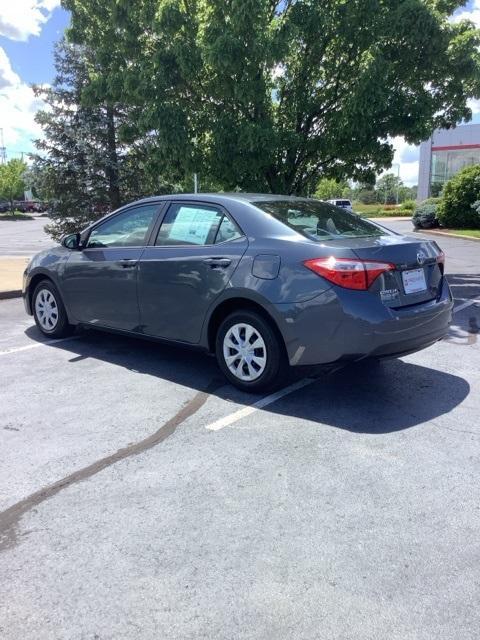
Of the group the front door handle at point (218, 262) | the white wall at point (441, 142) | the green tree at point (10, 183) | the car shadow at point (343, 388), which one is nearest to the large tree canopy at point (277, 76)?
the car shadow at point (343, 388)

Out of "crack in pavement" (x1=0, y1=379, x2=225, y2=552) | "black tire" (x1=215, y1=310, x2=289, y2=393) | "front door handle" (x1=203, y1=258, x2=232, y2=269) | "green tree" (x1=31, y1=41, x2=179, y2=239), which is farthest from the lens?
"green tree" (x1=31, y1=41, x2=179, y2=239)

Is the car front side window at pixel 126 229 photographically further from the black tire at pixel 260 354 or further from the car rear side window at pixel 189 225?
the black tire at pixel 260 354

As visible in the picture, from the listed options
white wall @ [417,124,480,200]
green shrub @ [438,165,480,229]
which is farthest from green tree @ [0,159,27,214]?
green shrub @ [438,165,480,229]

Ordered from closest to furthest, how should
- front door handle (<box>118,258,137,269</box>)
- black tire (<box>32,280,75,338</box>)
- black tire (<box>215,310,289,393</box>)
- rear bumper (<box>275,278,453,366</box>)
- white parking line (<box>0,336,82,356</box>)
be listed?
rear bumper (<box>275,278,453,366</box>)
black tire (<box>215,310,289,393</box>)
front door handle (<box>118,258,137,269</box>)
white parking line (<box>0,336,82,356</box>)
black tire (<box>32,280,75,338</box>)

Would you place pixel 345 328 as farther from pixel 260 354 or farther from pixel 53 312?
pixel 53 312

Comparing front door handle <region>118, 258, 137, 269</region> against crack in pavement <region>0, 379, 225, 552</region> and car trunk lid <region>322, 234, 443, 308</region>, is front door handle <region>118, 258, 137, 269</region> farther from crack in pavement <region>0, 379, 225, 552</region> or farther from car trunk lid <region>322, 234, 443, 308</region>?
car trunk lid <region>322, 234, 443, 308</region>

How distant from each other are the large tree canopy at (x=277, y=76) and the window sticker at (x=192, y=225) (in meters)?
5.01

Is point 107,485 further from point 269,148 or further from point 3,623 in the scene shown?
point 269,148

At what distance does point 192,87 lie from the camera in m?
10.8

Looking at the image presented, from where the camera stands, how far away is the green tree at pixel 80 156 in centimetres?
1482

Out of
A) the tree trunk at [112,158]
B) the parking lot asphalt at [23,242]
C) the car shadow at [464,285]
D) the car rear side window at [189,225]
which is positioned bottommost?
the parking lot asphalt at [23,242]

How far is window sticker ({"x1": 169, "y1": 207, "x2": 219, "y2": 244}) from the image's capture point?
5.10 meters

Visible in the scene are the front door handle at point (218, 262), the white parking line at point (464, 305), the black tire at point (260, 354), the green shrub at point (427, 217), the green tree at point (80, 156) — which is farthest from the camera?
the green shrub at point (427, 217)

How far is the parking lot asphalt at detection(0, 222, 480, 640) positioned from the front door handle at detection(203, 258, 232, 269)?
1036 millimetres
